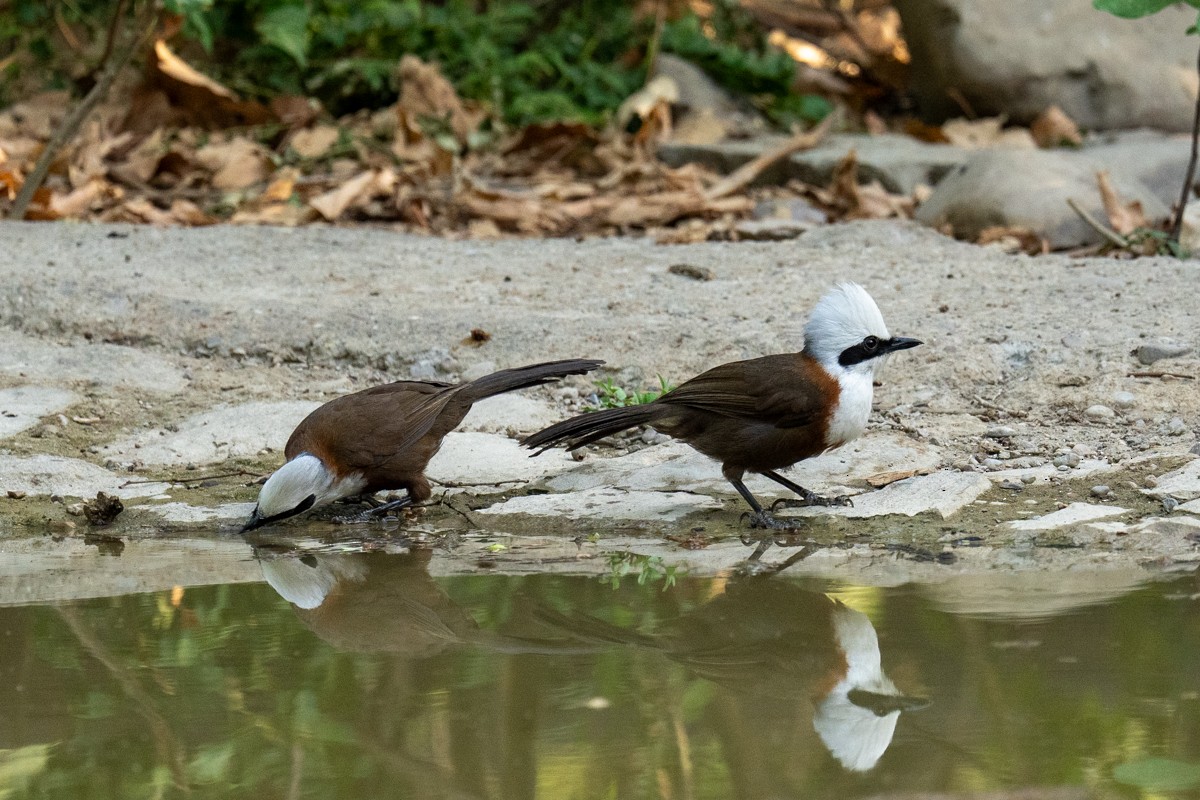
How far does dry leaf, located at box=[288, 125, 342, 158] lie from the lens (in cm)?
968

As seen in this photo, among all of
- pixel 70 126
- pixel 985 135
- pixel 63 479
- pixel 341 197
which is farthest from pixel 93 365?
pixel 985 135

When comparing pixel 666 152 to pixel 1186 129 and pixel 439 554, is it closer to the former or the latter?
pixel 1186 129

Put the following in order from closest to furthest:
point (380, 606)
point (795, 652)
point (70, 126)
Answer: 1. point (795, 652)
2. point (380, 606)
3. point (70, 126)

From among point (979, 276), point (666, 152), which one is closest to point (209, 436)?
point (979, 276)

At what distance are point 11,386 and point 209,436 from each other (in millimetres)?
966

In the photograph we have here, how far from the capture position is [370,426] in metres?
4.89

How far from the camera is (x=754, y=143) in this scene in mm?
10055

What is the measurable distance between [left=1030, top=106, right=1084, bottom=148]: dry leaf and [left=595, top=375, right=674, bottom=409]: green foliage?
5.51 m

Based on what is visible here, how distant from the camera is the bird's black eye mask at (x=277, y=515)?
4.59 metres

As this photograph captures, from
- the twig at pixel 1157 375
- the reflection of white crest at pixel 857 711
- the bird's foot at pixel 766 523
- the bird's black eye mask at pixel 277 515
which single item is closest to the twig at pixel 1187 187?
the twig at pixel 1157 375

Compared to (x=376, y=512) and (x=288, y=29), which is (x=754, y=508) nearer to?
(x=376, y=512)

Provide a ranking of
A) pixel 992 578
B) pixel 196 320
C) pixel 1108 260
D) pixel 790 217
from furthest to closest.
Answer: pixel 790 217 < pixel 1108 260 < pixel 196 320 < pixel 992 578

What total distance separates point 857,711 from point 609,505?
1.92m

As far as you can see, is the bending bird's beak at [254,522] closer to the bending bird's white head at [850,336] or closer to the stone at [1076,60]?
the bending bird's white head at [850,336]
